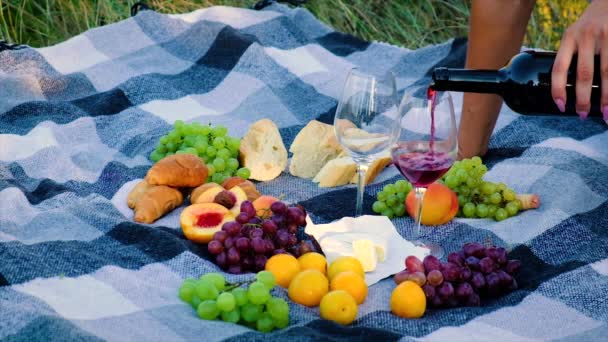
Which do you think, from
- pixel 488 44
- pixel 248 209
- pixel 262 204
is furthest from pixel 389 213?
pixel 488 44

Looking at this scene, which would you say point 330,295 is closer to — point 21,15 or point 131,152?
point 131,152

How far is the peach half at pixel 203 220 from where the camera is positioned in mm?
2000

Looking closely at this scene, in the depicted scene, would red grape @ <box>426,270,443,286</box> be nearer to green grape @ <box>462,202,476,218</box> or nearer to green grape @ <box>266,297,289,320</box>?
green grape @ <box>266,297,289,320</box>

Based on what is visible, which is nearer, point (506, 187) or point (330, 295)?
point (330, 295)

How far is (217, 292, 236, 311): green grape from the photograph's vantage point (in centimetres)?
155

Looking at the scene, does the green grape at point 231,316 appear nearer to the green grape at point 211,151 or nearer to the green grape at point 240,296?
the green grape at point 240,296

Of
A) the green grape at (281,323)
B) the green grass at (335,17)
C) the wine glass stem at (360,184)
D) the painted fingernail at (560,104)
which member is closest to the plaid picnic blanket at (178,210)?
the green grape at (281,323)

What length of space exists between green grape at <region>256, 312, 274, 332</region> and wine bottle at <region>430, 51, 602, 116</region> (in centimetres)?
63

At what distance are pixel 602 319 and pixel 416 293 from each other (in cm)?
38

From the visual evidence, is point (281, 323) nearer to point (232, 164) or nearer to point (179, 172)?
point (179, 172)

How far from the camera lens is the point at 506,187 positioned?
7.23ft

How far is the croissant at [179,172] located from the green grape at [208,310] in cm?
68

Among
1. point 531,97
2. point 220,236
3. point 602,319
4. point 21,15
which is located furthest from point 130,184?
point 21,15

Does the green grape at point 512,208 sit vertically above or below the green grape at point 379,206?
above
